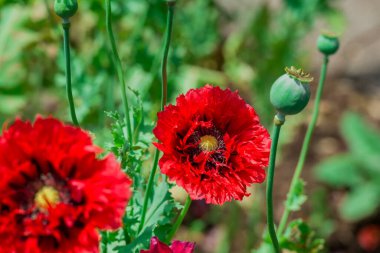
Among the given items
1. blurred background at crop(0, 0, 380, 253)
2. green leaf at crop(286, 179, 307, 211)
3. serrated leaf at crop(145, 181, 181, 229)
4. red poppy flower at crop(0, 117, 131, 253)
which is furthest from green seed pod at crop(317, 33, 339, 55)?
blurred background at crop(0, 0, 380, 253)

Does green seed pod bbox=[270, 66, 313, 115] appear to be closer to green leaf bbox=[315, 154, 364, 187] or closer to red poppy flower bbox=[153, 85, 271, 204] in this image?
red poppy flower bbox=[153, 85, 271, 204]

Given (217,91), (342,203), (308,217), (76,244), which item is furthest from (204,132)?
(342,203)

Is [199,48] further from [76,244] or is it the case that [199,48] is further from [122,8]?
[76,244]

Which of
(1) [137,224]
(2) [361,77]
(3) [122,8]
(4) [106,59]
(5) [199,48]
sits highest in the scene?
(2) [361,77]

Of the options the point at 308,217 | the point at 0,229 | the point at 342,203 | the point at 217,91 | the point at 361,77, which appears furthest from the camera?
the point at 361,77

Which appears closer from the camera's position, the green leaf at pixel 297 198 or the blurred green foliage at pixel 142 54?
the green leaf at pixel 297 198

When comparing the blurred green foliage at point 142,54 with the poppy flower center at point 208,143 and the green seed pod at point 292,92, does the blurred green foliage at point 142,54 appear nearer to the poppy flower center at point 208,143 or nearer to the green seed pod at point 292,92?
the poppy flower center at point 208,143

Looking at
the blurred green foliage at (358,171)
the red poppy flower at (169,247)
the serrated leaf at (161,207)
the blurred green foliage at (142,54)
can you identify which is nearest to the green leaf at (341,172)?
the blurred green foliage at (358,171)
